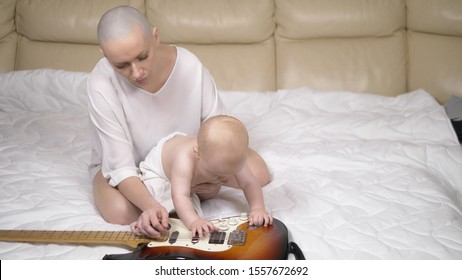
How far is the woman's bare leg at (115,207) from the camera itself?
1540 mm

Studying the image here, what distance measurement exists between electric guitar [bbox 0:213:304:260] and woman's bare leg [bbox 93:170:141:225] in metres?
0.12

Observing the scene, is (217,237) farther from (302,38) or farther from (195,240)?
(302,38)

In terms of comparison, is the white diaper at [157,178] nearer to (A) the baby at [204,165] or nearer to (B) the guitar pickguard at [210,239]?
(A) the baby at [204,165]

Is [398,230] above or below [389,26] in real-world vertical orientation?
below

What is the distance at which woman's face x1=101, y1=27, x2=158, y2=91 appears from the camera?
1339mm

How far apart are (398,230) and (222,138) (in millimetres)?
545

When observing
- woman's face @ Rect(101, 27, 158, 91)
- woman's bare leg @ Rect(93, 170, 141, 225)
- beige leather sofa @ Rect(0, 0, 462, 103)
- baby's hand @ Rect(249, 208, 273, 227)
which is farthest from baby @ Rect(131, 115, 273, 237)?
beige leather sofa @ Rect(0, 0, 462, 103)

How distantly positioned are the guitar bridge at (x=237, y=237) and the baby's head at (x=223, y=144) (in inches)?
6.0

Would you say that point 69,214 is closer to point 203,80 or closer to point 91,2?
point 203,80

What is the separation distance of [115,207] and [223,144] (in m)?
0.40

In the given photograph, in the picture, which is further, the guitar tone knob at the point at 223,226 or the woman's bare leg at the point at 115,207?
the woman's bare leg at the point at 115,207

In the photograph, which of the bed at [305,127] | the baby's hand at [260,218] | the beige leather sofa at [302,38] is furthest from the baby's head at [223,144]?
the beige leather sofa at [302,38]
